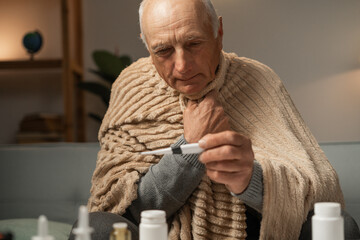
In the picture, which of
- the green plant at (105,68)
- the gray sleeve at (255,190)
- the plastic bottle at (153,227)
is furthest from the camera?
the green plant at (105,68)

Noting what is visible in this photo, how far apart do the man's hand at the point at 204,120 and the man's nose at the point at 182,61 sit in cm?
13

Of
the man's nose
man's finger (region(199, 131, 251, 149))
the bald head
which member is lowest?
man's finger (region(199, 131, 251, 149))

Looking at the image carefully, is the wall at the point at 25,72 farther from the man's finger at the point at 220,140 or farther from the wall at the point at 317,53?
the man's finger at the point at 220,140

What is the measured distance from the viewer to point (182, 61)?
1239mm

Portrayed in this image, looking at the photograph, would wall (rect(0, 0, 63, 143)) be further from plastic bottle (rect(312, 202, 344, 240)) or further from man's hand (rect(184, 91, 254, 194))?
plastic bottle (rect(312, 202, 344, 240))

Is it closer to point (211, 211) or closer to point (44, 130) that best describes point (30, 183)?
point (211, 211)

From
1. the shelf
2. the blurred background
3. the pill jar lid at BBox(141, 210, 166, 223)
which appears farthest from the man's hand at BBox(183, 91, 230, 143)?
the shelf

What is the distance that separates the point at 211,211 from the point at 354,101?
3480mm

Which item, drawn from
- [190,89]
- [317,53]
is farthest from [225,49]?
[190,89]

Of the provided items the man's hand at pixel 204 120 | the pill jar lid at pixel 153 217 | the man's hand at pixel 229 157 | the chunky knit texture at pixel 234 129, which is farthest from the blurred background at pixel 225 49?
the pill jar lid at pixel 153 217

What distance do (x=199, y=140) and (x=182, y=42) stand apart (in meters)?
0.32

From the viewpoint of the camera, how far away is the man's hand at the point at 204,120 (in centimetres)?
112

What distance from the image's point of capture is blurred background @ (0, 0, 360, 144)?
4.39 meters

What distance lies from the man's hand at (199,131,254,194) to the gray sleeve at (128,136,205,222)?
0.17 metres
